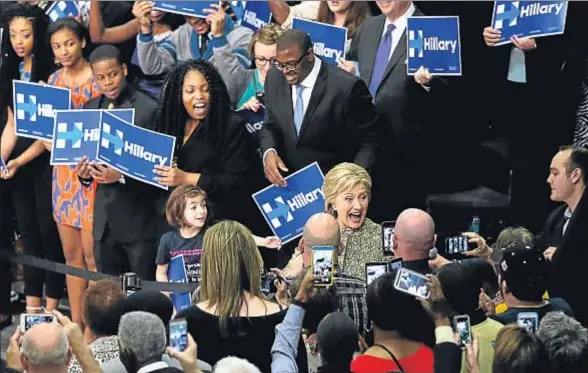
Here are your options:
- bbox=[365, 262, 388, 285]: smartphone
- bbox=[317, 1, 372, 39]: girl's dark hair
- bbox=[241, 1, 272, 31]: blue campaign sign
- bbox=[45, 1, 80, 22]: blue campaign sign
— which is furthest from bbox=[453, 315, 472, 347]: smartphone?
bbox=[45, 1, 80, 22]: blue campaign sign

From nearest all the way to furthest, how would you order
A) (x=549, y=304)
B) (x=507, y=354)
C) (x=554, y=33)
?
(x=507, y=354) < (x=549, y=304) < (x=554, y=33)

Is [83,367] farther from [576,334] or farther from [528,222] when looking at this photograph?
[528,222]

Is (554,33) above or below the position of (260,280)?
above

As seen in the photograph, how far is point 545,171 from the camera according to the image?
11.2 meters

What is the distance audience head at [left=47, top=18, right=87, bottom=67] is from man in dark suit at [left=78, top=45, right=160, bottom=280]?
12.8 inches

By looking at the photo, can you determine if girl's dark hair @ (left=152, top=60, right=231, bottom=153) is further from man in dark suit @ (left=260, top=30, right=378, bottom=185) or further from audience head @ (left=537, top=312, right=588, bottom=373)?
audience head @ (left=537, top=312, right=588, bottom=373)

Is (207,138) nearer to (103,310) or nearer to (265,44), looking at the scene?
(265,44)

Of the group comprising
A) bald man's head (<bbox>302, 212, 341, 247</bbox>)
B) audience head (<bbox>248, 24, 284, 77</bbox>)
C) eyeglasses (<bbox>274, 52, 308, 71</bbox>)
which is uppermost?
audience head (<bbox>248, 24, 284, 77</bbox>)

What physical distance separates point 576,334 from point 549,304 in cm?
76

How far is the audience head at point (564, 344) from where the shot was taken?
8.38m

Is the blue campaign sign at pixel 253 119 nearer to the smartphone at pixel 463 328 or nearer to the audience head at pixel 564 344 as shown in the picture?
the smartphone at pixel 463 328

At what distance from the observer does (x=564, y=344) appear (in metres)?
8.41

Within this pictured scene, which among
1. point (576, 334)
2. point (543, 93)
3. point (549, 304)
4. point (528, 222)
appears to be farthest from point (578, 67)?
point (576, 334)

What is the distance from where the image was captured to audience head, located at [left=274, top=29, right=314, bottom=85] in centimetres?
1073
